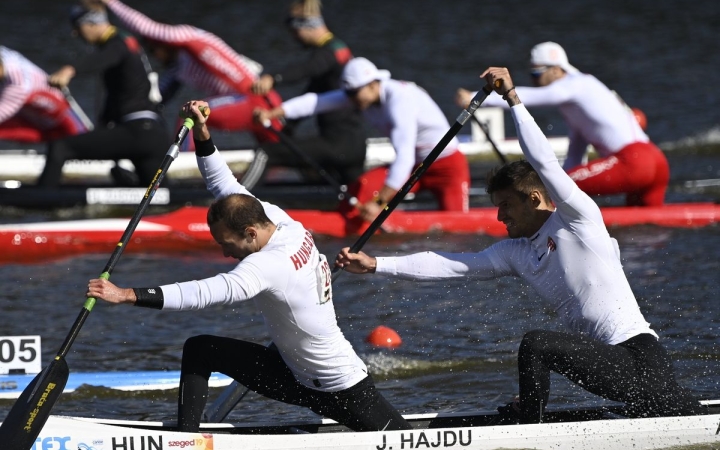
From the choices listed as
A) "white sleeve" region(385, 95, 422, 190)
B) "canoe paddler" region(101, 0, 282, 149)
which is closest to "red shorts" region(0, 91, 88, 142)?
"canoe paddler" region(101, 0, 282, 149)

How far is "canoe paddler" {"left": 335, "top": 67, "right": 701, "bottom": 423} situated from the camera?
16.9 feet

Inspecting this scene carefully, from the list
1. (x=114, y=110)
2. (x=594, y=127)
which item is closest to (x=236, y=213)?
(x=594, y=127)

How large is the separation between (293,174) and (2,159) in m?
3.23

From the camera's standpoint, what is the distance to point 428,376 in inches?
285

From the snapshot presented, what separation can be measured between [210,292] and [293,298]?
40 cm

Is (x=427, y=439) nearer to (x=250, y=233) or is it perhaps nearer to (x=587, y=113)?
(x=250, y=233)

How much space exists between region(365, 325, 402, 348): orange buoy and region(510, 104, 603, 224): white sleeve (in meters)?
2.79

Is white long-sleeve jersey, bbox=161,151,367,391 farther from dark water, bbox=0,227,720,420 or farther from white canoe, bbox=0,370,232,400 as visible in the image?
white canoe, bbox=0,370,232,400

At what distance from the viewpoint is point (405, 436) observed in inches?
205

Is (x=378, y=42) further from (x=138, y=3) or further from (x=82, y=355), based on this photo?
(x=82, y=355)

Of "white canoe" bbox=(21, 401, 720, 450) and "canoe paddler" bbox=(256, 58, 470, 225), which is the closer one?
"white canoe" bbox=(21, 401, 720, 450)

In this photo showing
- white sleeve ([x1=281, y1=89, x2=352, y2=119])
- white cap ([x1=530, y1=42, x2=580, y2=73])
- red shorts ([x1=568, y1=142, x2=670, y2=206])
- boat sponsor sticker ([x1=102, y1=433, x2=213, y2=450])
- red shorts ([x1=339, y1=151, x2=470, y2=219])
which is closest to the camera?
boat sponsor sticker ([x1=102, y1=433, x2=213, y2=450])

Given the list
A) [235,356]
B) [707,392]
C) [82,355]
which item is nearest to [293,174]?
[82,355]

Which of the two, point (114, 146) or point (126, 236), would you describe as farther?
point (114, 146)
